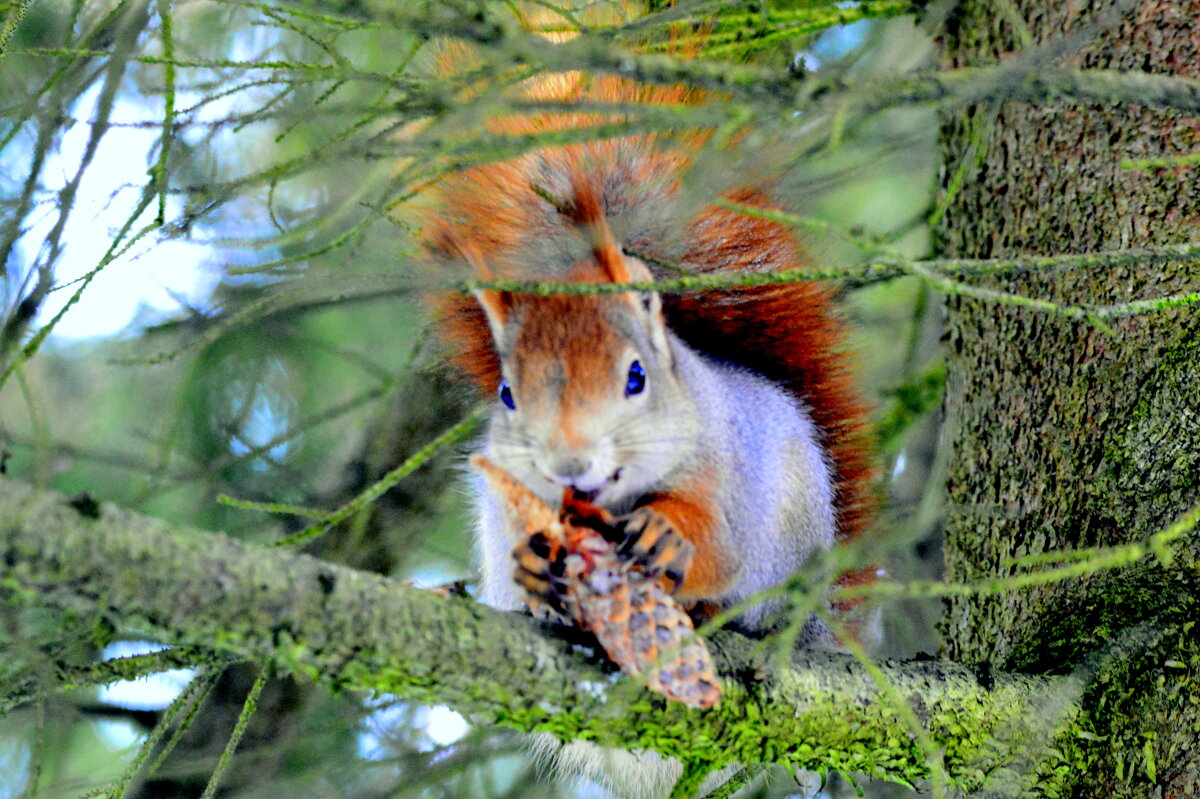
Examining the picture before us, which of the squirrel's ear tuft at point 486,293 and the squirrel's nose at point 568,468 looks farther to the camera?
the squirrel's ear tuft at point 486,293

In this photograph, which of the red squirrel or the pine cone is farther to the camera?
the red squirrel

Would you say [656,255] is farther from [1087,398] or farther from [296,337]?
[296,337]

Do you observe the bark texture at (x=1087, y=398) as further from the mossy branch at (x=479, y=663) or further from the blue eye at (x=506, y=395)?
the blue eye at (x=506, y=395)

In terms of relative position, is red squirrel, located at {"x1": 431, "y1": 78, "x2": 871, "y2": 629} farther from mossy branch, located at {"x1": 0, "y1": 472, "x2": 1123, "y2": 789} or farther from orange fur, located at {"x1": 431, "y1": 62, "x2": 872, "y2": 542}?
mossy branch, located at {"x1": 0, "y1": 472, "x2": 1123, "y2": 789}

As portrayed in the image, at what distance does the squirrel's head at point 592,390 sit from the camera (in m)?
1.24

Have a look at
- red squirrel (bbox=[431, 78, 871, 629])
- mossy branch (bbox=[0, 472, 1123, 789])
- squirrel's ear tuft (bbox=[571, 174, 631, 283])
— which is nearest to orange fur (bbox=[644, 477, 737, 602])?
red squirrel (bbox=[431, 78, 871, 629])

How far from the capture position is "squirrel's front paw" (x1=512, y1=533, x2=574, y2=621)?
1.15 meters

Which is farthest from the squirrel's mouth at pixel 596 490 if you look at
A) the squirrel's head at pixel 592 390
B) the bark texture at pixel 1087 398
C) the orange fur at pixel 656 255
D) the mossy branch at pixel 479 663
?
the bark texture at pixel 1087 398

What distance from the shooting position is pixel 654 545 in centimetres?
124

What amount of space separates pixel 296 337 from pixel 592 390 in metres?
1.17

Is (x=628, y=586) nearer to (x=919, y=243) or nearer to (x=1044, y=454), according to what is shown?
(x=1044, y=454)

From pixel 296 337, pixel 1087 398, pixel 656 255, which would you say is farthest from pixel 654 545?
pixel 296 337

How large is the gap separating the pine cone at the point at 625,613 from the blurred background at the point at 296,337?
23cm

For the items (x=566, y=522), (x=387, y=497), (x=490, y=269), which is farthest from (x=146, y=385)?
(x=566, y=522)
